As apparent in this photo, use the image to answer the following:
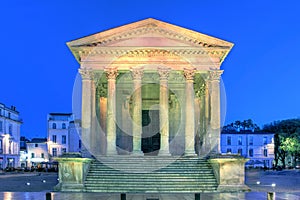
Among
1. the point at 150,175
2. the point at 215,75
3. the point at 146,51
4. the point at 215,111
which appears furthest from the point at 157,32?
the point at 150,175

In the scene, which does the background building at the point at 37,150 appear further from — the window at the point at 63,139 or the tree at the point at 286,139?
the tree at the point at 286,139

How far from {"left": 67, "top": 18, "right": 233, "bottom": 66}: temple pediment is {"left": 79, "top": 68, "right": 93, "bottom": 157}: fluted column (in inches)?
59.8

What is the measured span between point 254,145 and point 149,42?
7188 cm

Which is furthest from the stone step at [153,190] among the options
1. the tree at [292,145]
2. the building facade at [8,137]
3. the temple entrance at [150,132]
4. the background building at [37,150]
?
the background building at [37,150]

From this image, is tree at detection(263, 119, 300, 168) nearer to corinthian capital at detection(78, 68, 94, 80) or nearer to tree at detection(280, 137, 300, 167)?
tree at detection(280, 137, 300, 167)

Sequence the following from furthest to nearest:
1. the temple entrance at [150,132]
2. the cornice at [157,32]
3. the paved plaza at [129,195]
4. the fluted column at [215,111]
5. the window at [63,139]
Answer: the window at [63,139]
the temple entrance at [150,132]
the cornice at [157,32]
the fluted column at [215,111]
the paved plaza at [129,195]

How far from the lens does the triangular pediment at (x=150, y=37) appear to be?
114 ft

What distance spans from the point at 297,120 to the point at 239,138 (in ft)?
49.5

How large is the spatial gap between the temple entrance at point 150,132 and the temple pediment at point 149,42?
963 cm

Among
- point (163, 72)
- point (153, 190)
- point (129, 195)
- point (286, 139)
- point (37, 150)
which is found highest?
point (163, 72)

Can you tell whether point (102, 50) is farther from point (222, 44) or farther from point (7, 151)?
point (7, 151)

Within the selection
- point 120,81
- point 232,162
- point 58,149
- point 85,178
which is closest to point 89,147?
point 85,178

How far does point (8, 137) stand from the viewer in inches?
3236

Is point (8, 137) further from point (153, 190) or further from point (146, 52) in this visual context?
point (153, 190)
